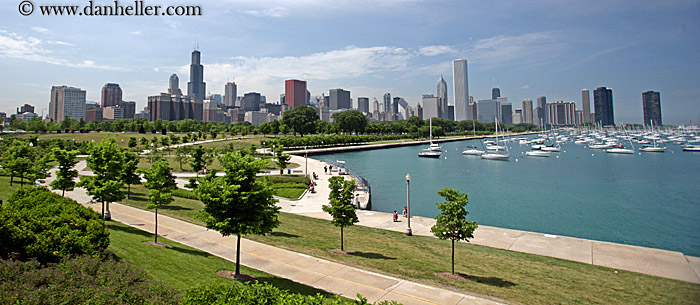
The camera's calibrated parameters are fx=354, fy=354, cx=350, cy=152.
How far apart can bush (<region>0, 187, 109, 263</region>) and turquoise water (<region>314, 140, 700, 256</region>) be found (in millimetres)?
31186

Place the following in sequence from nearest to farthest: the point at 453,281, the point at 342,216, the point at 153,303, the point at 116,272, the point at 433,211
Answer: the point at 153,303 → the point at 116,272 → the point at 453,281 → the point at 342,216 → the point at 433,211

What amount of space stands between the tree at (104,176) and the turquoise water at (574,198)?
1038 inches

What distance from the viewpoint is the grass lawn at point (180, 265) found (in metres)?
12.8

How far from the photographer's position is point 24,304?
7.68 meters

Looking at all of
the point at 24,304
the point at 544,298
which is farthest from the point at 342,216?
the point at 24,304

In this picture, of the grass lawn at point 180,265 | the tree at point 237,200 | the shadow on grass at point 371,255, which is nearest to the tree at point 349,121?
the shadow on grass at point 371,255

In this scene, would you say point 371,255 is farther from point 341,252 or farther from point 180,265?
point 180,265

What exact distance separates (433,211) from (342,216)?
22388mm

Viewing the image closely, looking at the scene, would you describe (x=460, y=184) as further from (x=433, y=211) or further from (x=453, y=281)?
(x=453, y=281)

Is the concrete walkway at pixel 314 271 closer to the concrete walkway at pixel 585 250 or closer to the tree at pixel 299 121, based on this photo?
the concrete walkway at pixel 585 250

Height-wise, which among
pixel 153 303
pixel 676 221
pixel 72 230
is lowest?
pixel 676 221

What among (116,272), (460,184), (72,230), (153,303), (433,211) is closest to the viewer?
(153,303)

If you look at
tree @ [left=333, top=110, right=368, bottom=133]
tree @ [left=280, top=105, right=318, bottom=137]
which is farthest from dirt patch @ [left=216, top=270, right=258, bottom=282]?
tree @ [left=333, top=110, right=368, bottom=133]

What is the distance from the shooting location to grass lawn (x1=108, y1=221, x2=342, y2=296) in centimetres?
1282
